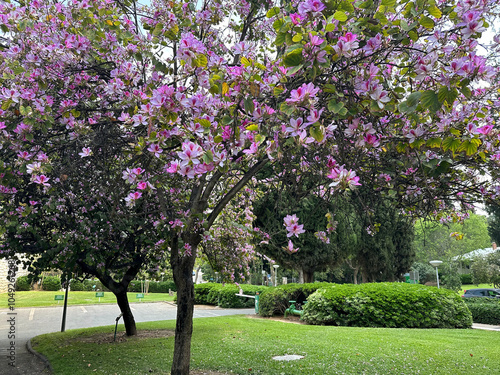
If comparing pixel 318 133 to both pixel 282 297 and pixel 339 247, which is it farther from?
pixel 339 247

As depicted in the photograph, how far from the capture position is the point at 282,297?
49.0ft

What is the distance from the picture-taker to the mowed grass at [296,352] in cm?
602

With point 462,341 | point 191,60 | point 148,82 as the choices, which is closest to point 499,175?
point 191,60

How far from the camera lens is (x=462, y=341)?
846cm

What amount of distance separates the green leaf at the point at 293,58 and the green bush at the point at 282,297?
13510mm

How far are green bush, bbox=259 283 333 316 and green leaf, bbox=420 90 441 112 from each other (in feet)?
43.6

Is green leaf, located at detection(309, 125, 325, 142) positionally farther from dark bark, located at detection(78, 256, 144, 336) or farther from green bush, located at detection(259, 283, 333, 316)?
green bush, located at detection(259, 283, 333, 316)


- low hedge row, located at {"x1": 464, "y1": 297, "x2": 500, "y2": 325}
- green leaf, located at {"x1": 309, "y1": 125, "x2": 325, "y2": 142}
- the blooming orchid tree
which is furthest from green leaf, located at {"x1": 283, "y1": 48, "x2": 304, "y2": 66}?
low hedge row, located at {"x1": 464, "y1": 297, "x2": 500, "y2": 325}

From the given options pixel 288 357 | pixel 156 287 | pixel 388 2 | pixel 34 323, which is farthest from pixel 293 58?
pixel 156 287

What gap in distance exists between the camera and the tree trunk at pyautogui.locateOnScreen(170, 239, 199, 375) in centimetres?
458

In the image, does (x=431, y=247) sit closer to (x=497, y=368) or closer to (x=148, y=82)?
(x=497, y=368)

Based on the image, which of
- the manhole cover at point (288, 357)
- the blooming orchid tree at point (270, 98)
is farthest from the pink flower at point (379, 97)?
the manhole cover at point (288, 357)

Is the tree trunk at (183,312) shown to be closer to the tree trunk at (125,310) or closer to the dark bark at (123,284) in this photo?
the dark bark at (123,284)

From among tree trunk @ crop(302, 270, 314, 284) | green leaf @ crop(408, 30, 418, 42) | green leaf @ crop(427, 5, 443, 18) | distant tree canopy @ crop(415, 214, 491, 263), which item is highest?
distant tree canopy @ crop(415, 214, 491, 263)
